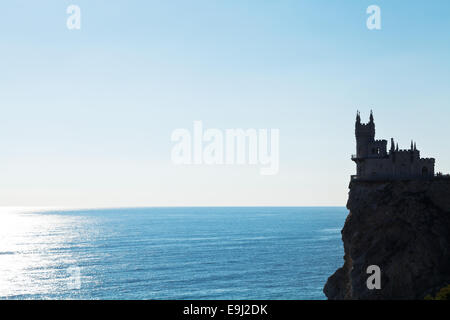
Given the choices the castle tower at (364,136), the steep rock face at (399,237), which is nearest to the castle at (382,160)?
the castle tower at (364,136)

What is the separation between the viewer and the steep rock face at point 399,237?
61.6 m

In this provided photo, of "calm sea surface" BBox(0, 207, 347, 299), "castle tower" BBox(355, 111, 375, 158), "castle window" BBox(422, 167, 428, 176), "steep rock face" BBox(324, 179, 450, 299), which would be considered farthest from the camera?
"calm sea surface" BBox(0, 207, 347, 299)

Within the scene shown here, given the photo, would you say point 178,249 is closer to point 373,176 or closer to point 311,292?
point 311,292

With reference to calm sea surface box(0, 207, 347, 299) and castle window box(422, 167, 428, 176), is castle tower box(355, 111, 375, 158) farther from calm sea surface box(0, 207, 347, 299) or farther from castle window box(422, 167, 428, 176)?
calm sea surface box(0, 207, 347, 299)

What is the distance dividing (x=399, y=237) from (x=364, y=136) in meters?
19.1

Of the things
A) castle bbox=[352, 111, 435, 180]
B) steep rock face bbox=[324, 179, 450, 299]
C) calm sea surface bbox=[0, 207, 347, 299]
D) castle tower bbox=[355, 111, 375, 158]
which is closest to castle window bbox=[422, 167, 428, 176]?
castle bbox=[352, 111, 435, 180]

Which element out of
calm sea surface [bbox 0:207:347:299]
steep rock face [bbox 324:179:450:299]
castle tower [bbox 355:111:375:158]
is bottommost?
calm sea surface [bbox 0:207:347:299]

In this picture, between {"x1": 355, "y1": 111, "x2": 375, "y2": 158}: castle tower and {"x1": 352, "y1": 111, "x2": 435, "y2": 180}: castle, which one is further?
{"x1": 355, "y1": 111, "x2": 375, "y2": 158}: castle tower

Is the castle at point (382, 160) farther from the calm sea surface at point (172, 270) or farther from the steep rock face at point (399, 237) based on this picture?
the calm sea surface at point (172, 270)

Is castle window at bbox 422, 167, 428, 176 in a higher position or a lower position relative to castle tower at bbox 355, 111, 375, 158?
lower

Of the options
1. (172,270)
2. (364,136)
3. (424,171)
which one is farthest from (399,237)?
(172,270)

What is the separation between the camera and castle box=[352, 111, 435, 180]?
69.4 meters

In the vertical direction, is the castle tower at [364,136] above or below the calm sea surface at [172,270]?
above
